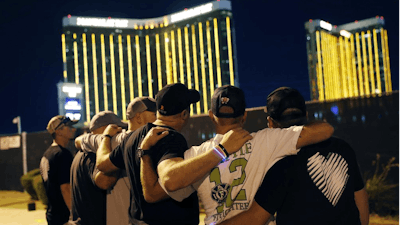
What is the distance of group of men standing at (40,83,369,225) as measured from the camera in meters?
1.94

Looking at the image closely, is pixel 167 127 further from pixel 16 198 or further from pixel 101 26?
pixel 101 26

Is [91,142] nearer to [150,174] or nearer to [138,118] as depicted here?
[138,118]

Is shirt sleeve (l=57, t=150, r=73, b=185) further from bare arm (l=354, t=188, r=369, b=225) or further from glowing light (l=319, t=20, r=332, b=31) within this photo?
glowing light (l=319, t=20, r=332, b=31)

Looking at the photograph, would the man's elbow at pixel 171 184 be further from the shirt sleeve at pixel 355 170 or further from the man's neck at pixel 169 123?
the shirt sleeve at pixel 355 170

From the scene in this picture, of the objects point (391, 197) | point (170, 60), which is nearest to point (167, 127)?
point (391, 197)

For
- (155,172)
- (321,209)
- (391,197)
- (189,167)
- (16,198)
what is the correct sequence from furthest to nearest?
1. (16,198)
2. (391,197)
3. (155,172)
4. (321,209)
5. (189,167)

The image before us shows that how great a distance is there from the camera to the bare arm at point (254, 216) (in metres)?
1.93

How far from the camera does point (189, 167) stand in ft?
6.09

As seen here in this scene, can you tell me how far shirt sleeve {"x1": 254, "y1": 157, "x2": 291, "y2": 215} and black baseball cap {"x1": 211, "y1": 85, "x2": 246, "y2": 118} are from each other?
0.36 m

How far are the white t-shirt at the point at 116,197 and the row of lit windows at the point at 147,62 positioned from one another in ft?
438

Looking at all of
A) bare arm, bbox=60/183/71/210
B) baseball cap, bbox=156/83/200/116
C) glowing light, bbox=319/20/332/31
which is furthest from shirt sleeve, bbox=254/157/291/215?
glowing light, bbox=319/20/332/31

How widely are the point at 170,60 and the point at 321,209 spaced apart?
14805 cm

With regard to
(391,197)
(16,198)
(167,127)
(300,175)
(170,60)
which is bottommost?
(16,198)

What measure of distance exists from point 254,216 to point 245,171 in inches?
9.3
